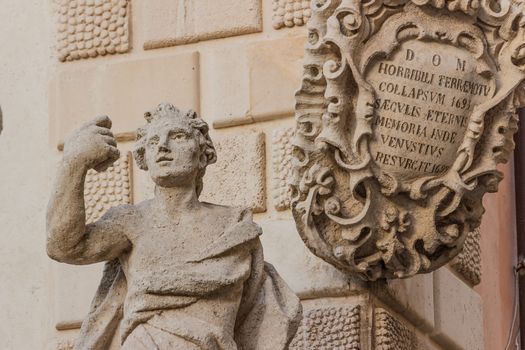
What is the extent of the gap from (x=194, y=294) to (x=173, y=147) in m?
0.37

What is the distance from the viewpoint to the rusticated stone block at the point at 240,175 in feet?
25.8

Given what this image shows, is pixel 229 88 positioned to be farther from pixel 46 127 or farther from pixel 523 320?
pixel 523 320

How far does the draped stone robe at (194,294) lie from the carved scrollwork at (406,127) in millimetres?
701

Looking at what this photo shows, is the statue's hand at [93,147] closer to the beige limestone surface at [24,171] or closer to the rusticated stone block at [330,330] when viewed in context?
the rusticated stone block at [330,330]

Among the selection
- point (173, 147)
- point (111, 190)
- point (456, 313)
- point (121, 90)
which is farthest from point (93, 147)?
point (456, 313)

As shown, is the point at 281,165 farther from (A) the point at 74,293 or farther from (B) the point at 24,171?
(B) the point at 24,171

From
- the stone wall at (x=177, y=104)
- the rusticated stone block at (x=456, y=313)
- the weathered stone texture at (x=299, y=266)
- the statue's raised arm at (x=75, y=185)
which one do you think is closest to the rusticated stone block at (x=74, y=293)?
the stone wall at (x=177, y=104)

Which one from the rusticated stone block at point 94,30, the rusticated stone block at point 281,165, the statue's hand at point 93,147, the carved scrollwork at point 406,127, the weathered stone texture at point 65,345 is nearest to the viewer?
the statue's hand at point 93,147

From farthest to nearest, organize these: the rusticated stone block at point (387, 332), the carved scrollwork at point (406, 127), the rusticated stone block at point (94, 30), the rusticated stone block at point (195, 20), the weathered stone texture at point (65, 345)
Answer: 1. the rusticated stone block at point (94, 30)
2. the rusticated stone block at point (195, 20)
3. the weathered stone texture at point (65, 345)
4. the rusticated stone block at point (387, 332)
5. the carved scrollwork at point (406, 127)

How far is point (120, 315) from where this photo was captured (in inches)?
270

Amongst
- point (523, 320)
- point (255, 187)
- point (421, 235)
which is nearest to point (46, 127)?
point (255, 187)

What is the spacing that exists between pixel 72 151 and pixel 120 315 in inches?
17.2

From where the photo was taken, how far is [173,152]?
22.4 ft

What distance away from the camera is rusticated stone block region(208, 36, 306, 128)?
7.94 metres
